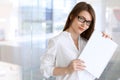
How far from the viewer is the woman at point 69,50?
3.20 feet

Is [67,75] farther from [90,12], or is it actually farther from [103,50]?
[90,12]

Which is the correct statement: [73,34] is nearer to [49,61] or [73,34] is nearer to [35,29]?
[49,61]

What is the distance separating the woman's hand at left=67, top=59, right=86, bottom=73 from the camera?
3.04 feet

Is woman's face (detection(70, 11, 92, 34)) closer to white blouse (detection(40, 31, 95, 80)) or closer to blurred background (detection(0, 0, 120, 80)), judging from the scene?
white blouse (detection(40, 31, 95, 80))

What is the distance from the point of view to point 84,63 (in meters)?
0.99

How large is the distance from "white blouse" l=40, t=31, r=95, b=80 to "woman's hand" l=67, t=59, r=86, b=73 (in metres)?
0.05

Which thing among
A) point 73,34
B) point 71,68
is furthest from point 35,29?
point 71,68

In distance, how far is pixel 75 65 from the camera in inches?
36.6

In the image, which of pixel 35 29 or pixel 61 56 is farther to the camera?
pixel 35 29

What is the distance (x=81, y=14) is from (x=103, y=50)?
218 millimetres

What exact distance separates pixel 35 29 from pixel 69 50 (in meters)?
1.06

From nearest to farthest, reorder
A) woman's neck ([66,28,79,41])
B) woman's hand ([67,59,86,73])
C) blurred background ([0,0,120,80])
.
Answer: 1. woman's hand ([67,59,86,73])
2. woman's neck ([66,28,79,41])
3. blurred background ([0,0,120,80])

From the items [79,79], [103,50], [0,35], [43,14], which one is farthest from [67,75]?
[43,14]

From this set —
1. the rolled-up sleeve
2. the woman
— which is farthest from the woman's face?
the rolled-up sleeve
